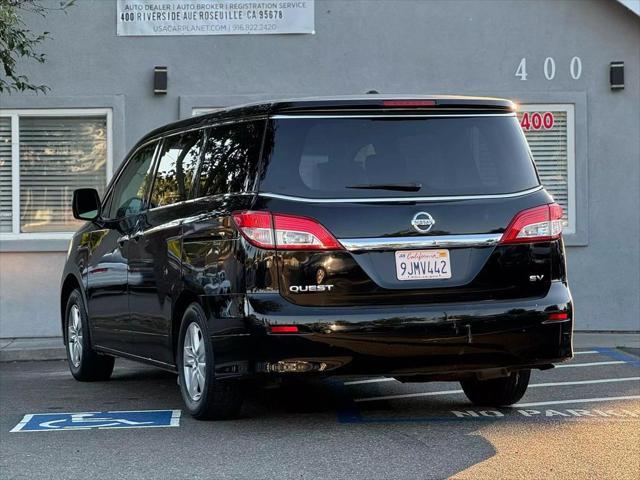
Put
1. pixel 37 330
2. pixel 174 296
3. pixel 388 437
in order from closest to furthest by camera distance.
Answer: pixel 388 437
pixel 174 296
pixel 37 330

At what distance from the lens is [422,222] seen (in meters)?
7.39

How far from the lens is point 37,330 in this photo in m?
14.6

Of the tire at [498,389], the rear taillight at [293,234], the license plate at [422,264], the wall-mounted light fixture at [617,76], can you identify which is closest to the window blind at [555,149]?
the wall-mounted light fixture at [617,76]

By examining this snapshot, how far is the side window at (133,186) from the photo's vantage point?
30.6 ft

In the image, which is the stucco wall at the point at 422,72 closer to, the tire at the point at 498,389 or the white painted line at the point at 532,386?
the white painted line at the point at 532,386

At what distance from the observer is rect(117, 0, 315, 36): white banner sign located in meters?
14.6

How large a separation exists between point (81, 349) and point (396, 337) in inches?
154

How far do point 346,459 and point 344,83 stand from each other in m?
8.47

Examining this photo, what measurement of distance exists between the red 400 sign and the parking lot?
504cm

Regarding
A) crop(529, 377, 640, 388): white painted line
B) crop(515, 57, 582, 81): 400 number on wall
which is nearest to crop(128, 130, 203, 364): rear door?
crop(529, 377, 640, 388): white painted line

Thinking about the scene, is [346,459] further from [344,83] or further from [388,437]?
[344,83]

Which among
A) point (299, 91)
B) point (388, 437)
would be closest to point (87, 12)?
point (299, 91)

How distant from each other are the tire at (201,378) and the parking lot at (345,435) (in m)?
0.10

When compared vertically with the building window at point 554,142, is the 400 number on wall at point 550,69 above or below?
above
